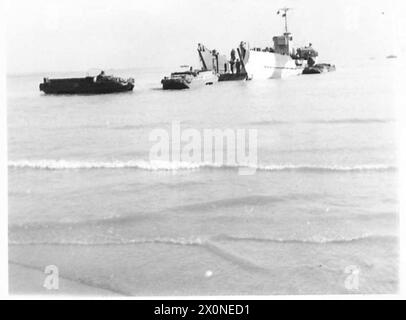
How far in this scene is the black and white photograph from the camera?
4051 mm

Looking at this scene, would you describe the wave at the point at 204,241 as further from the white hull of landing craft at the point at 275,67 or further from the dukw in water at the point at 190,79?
the white hull of landing craft at the point at 275,67

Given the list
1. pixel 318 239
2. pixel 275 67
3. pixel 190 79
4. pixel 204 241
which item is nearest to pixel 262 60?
pixel 190 79

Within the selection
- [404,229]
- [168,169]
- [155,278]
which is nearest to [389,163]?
[404,229]

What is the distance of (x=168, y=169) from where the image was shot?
6324mm

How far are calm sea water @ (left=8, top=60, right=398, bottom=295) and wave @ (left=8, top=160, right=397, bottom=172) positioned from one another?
0.9 inches

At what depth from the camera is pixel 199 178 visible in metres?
6.17

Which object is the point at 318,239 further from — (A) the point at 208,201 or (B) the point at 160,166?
(B) the point at 160,166

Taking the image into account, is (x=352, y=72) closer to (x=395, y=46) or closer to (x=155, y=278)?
(x=395, y=46)

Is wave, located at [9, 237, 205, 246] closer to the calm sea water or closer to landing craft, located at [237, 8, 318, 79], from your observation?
the calm sea water

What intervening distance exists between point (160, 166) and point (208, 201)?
3.79 ft

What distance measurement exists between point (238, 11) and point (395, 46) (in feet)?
6.08

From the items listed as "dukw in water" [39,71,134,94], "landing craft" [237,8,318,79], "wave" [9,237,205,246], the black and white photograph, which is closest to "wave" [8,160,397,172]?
the black and white photograph

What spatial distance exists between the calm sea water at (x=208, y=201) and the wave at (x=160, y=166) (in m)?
0.02
